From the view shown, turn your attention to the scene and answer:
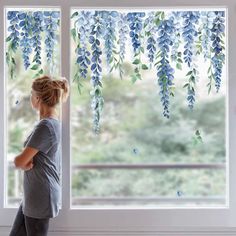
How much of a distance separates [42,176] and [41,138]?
21 centimetres

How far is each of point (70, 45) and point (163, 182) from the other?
269 cm

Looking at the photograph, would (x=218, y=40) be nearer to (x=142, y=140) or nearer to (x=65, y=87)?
(x=65, y=87)

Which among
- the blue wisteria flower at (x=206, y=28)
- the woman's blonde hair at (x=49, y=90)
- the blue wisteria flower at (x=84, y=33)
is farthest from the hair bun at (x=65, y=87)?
the blue wisteria flower at (x=206, y=28)

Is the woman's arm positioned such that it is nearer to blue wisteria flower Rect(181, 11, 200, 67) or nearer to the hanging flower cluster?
the hanging flower cluster

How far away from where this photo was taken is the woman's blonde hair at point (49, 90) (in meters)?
2.15

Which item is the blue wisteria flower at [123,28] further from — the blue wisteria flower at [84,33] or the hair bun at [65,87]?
the hair bun at [65,87]

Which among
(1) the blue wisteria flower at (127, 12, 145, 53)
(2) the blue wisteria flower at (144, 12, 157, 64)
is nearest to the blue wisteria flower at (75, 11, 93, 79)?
(1) the blue wisteria flower at (127, 12, 145, 53)

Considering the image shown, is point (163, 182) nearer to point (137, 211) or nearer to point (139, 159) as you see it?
point (139, 159)

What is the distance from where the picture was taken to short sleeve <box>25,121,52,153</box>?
2.06 m

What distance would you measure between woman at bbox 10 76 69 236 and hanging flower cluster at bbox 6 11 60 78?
355 millimetres

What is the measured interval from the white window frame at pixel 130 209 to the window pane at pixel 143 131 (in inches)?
2.7

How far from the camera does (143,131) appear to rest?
5.55 meters

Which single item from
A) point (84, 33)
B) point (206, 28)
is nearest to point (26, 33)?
point (84, 33)

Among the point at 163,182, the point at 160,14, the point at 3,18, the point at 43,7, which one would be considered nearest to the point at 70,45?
the point at 43,7
